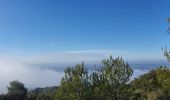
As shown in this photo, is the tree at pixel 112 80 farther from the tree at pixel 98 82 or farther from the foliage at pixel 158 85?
the foliage at pixel 158 85

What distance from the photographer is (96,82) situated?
37906mm

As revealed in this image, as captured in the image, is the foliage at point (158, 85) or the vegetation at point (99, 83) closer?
the foliage at point (158, 85)

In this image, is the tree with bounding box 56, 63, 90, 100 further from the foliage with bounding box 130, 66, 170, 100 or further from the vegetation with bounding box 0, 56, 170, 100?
the foliage with bounding box 130, 66, 170, 100

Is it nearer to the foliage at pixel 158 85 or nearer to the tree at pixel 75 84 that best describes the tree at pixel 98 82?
the tree at pixel 75 84

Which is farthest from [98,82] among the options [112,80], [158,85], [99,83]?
[158,85]

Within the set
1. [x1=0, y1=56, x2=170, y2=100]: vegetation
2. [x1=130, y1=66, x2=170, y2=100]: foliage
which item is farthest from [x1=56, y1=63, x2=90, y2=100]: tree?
[x1=130, y1=66, x2=170, y2=100]: foliage

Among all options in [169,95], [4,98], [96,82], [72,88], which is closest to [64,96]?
[72,88]

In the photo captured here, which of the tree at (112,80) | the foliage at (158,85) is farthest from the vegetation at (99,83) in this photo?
the foliage at (158,85)

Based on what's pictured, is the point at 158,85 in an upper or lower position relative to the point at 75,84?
lower

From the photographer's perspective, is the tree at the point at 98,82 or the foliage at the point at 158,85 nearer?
the foliage at the point at 158,85

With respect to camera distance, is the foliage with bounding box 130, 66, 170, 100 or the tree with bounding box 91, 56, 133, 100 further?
the tree with bounding box 91, 56, 133, 100

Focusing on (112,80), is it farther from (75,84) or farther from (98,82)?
(75,84)

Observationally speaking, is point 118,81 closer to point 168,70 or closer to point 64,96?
point 64,96

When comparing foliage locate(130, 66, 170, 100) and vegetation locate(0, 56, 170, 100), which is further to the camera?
vegetation locate(0, 56, 170, 100)
